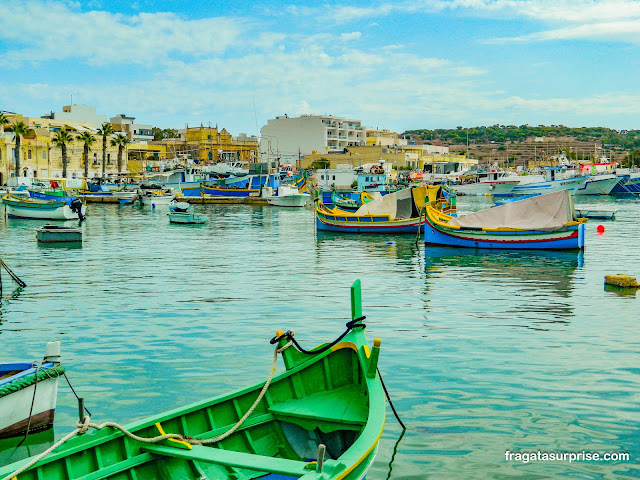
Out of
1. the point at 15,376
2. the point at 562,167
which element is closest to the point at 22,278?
the point at 15,376

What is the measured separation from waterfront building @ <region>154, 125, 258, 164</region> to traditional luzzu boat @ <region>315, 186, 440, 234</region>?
261ft

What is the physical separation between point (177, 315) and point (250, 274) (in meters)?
7.98

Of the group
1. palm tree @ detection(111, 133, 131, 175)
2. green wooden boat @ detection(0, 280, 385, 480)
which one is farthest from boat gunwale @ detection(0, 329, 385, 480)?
palm tree @ detection(111, 133, 131, 175)

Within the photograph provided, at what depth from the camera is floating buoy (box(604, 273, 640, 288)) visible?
69.0 feet

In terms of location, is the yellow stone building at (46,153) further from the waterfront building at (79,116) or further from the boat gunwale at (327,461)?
the boat gunwale at (327,461)


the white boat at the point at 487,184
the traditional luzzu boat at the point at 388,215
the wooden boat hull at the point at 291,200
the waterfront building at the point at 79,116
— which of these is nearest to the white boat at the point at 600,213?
the traditional luzzu boat at the point at 388,215

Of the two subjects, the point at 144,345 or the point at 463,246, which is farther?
the point at 463,246

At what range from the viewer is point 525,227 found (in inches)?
1284

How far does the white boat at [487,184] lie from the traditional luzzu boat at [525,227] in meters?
60.1

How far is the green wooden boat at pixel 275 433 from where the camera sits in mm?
6281

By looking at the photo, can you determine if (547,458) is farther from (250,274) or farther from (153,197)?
(153,197)

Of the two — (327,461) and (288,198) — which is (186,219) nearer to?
(288,198)

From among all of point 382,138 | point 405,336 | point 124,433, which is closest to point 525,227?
point 405,336

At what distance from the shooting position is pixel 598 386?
11.2 meters
